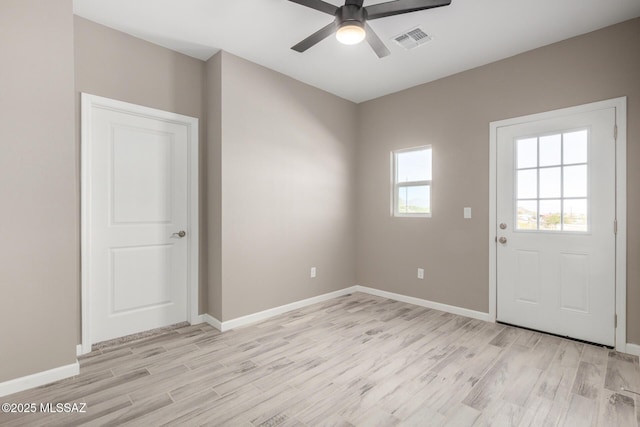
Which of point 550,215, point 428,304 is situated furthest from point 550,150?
point 428,304

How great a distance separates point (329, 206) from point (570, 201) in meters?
2.62

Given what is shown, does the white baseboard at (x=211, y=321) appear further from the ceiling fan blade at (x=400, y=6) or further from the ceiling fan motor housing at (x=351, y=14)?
the ceiling fan blade at (x=400, y=6)

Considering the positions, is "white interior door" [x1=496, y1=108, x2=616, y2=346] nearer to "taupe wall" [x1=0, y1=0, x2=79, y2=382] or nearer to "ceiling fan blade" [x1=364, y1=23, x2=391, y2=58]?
"ceiling fan blade" [x1=364, y1=23, x2=391, y2=58]

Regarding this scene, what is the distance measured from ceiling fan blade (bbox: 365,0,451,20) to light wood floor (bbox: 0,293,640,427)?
2584 mm

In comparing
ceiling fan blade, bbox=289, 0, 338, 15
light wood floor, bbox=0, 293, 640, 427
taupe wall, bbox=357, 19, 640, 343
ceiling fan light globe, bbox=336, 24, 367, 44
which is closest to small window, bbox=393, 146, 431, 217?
taupe wall, bbox=357, 19, 640, 343

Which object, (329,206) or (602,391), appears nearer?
(602,391)

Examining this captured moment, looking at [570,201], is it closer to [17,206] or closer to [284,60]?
[284,60]

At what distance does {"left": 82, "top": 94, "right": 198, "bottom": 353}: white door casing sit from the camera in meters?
2.71

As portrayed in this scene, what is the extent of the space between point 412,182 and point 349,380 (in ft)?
8.88

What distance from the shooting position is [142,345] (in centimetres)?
276

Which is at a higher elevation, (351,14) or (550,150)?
(351,14)

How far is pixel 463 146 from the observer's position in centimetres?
357

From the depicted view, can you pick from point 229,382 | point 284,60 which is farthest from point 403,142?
point 229,382

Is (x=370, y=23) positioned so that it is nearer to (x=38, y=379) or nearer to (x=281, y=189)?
(x=281, y=189)
